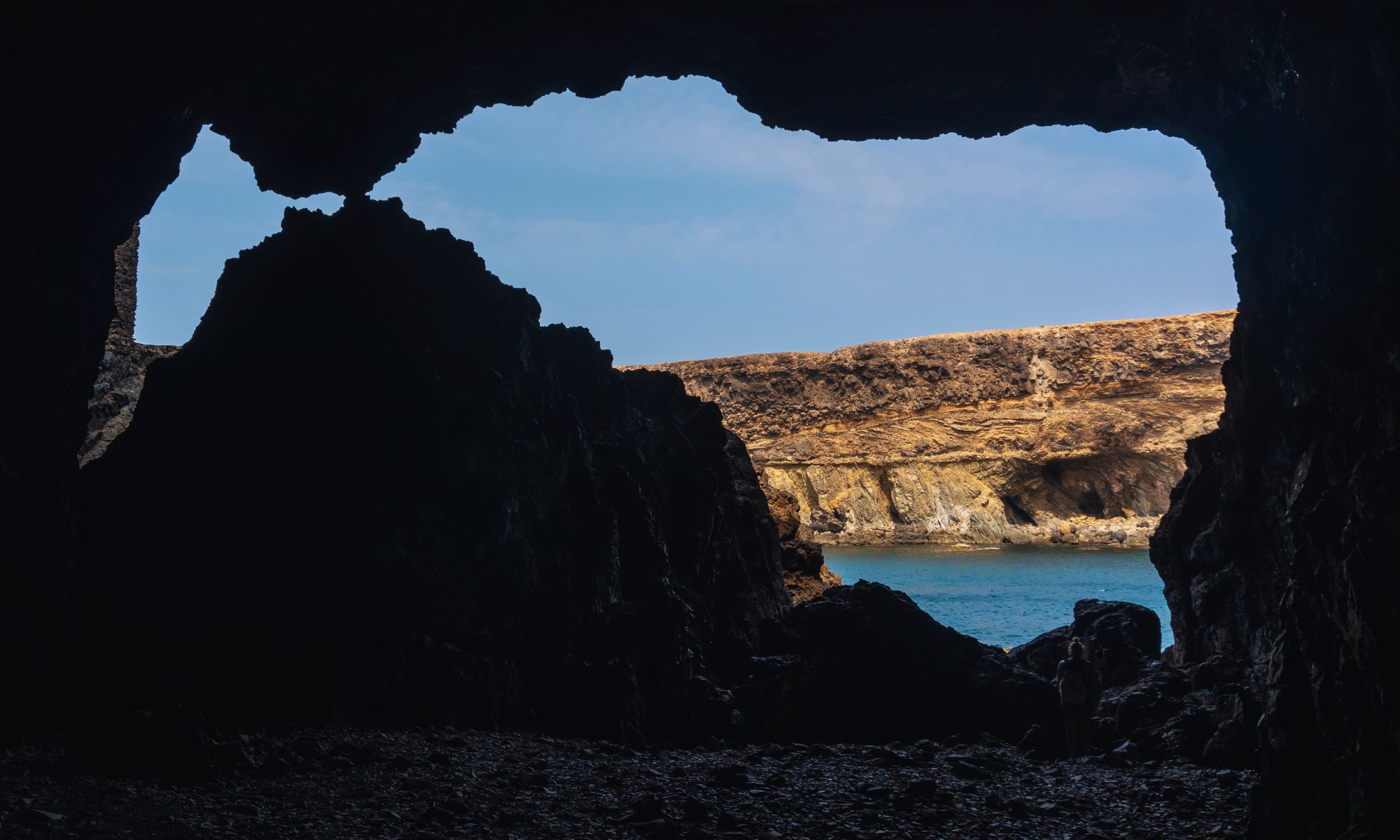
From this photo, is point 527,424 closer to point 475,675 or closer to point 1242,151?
point 475,675

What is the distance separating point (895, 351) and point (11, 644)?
6715 centimetres

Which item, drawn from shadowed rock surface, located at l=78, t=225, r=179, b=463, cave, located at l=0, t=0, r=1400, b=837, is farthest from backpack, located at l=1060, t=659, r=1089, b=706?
shadowed rock surface, located at l=78, t=225, r=179, b=463

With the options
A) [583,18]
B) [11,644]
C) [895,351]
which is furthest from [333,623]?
[895,351]

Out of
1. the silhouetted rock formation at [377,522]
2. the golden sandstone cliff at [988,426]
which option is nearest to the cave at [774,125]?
the silhouetted rock formation at [377,522]

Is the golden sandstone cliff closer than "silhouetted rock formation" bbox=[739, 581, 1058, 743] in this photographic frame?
No

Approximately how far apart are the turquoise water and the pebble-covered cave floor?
23.8 meters

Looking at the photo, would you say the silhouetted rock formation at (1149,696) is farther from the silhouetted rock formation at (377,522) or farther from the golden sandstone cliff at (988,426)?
the golden sandstone cliff at (988,426)

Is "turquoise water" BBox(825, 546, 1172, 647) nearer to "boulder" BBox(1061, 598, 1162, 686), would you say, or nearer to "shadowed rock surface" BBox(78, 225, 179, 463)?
"boulder" BBox(1061, 598, 1162, 686)

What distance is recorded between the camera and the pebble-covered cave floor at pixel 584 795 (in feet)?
25.1

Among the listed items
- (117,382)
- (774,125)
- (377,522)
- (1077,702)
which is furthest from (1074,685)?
(117,382)

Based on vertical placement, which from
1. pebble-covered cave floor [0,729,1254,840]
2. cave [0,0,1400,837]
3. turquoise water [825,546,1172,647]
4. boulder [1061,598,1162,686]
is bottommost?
turquoise water [825,546,1172,647]

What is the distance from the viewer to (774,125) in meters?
15.3

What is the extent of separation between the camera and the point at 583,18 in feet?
41.4

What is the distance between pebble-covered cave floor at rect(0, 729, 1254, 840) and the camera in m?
7.66
